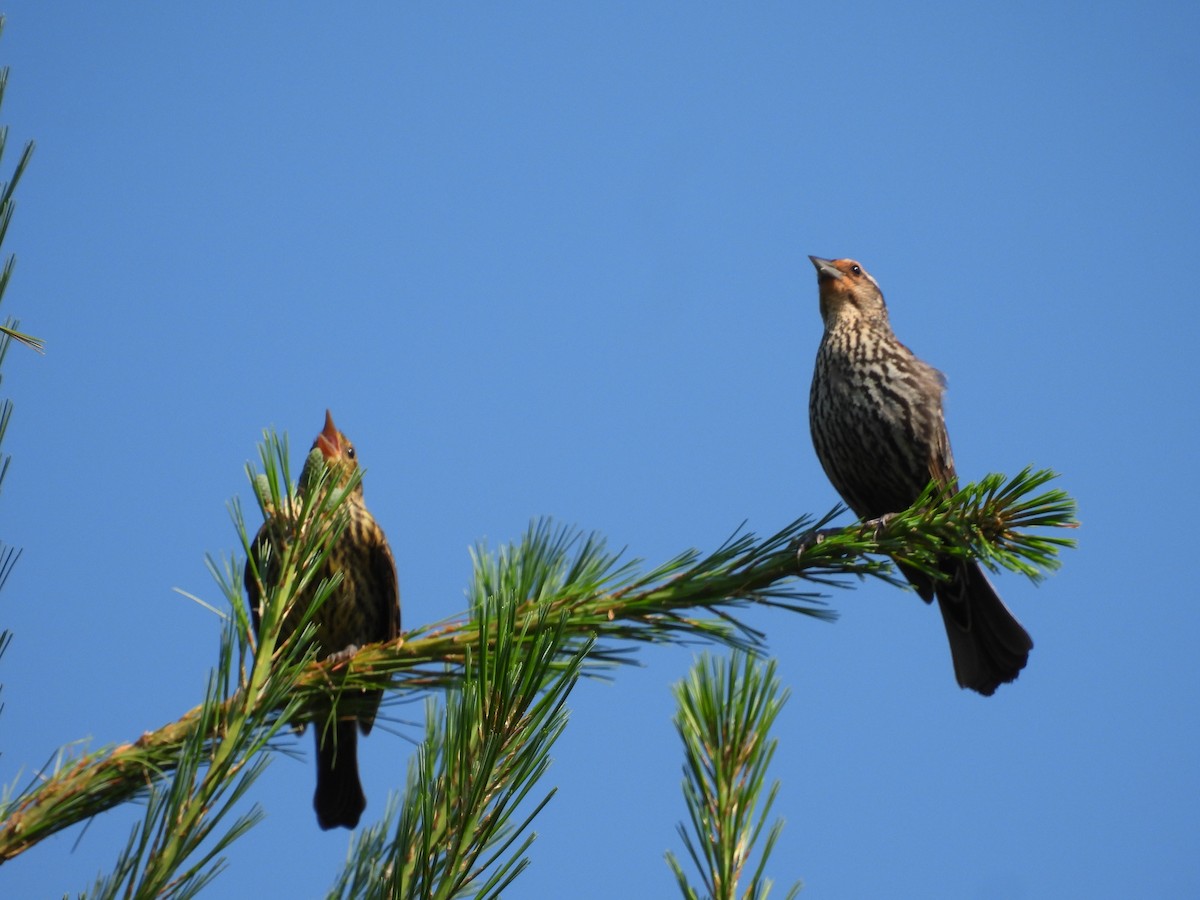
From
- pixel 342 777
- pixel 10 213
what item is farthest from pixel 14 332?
pixel 342 777

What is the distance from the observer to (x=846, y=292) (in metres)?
5.54

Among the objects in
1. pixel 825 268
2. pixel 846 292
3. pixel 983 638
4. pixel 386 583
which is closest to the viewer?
pixel 983 638

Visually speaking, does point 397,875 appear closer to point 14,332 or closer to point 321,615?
point 14,332

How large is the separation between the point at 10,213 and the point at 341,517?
0.79 metres

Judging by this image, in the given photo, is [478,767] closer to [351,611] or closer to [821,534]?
[821,534]

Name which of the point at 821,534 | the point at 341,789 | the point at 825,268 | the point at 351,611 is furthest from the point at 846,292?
the point at 341,789

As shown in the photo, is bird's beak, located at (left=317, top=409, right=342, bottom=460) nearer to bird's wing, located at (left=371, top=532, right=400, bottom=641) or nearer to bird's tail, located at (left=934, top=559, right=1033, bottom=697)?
bird's wing, located at (left=371, top=532, right=400, bottom=641)

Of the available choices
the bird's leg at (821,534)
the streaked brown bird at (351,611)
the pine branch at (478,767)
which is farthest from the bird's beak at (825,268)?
the pine branch at (478,767)

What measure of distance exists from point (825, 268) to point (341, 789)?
326cm

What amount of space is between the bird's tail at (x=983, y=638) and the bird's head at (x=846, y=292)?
1.43 metres

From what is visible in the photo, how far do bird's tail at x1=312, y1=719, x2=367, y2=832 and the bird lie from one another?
2213 mm

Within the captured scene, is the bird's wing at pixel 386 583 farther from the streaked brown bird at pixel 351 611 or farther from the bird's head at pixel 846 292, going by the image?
the bird's head at pixel 846 292

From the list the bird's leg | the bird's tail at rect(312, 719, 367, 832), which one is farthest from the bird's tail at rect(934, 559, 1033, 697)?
the bird's tail at rect(312, 719, 367, 832)

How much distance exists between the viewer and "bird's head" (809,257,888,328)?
539cm
